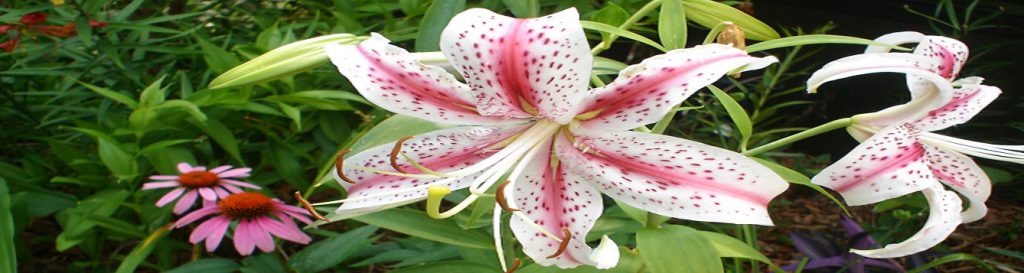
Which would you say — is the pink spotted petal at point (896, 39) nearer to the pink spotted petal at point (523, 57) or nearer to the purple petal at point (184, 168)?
the pink spotted petal at point (523, 57)

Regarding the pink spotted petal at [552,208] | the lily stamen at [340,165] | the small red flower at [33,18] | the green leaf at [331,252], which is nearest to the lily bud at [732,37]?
the pink spotted petal at [552,208]

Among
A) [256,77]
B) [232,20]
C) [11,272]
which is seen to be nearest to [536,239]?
[256,77]

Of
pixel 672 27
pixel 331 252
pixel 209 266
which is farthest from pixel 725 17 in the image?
pixel 209 266

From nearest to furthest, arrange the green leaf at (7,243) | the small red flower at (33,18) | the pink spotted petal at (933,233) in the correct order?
the pink spotted petal at (933,233)
the green leaf at (7,243)
the small red flower at (33,18)

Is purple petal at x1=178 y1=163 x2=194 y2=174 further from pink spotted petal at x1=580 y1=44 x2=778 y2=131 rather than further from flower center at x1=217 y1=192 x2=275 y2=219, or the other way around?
pink spotted petal at x1=580 y1=44 x2=778 y2=131

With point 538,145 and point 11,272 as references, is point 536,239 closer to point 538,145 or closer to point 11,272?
point 538,145

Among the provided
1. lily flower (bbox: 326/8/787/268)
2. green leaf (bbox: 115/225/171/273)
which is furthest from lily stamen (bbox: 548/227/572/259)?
green leaf (bbox: 115/225/171/273)
